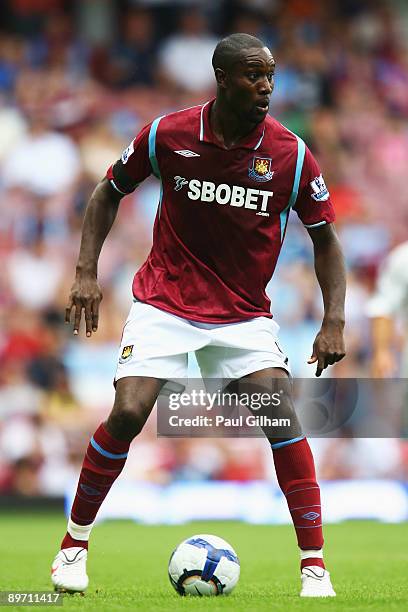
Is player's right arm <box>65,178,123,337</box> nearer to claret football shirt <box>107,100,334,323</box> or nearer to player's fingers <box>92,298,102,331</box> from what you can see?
player's fingers <box>92,298,102,331</box>

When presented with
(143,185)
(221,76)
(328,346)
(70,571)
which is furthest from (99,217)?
(143,185)

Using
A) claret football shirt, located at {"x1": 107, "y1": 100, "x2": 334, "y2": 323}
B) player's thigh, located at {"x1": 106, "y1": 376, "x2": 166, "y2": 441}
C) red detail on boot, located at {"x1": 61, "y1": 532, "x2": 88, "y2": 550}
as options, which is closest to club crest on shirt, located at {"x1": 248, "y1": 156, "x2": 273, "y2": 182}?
claret football shirt, located at {"x1": 107, "y1": 100, "x2": 334, "y2": 323}

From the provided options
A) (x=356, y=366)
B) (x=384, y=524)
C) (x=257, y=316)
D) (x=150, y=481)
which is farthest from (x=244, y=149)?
(x=356, y=366)

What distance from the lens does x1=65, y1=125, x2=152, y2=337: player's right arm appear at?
6102 mm

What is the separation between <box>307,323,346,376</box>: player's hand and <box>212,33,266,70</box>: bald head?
1.34 metres

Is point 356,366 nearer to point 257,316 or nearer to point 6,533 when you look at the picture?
point 6,533

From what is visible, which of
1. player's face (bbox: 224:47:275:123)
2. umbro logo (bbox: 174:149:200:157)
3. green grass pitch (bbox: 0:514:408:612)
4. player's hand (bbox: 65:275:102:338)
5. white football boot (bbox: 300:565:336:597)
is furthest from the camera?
umbro logo (bbox: 174:149:200:157)

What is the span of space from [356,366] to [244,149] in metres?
8.43

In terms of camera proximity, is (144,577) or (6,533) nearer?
(144,577)

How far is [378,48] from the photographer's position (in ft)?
60.3

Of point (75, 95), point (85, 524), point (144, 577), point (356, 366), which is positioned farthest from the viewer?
point (75, 95)

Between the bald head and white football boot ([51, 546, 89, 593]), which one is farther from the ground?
the bald head

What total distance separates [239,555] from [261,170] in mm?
3762

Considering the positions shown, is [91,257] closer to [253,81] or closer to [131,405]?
[131,405]
